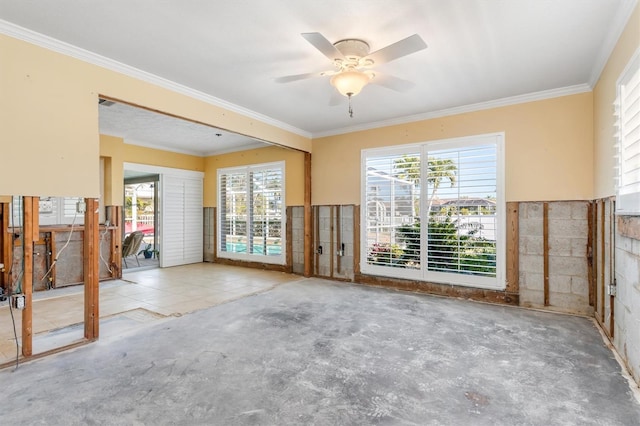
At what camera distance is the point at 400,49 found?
236cm

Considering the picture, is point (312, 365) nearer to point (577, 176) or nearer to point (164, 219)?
point (577, 176)

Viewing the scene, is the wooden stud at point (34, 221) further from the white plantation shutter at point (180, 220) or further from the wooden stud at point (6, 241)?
the white plantation shutter at point (180, 220)

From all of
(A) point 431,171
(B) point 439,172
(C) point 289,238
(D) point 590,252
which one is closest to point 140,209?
(C) point 289,238

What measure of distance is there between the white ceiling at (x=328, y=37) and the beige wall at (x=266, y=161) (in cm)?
232

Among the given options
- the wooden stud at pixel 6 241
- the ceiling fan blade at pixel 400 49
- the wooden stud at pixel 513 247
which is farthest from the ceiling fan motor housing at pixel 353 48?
the wooden stud at pixel 6 241

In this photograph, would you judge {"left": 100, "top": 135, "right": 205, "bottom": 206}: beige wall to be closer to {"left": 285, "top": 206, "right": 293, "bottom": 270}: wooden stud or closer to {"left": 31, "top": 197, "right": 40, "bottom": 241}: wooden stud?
{"left": 285, "top": 206, "right": 293, "bottom": 270}: wooden stud

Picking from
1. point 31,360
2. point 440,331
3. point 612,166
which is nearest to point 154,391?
point 31,360

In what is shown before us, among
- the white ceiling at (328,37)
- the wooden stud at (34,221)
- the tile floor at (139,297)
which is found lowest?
the tile floor at (139,297)

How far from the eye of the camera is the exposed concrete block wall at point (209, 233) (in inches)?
301

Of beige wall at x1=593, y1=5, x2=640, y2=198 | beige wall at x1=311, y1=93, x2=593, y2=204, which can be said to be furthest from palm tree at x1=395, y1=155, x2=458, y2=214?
beige wall at x1=593, y1=5, x2=640, y2=198

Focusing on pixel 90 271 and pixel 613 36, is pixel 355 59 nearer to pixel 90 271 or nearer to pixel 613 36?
pixel 613 36

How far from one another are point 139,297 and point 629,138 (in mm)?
5547

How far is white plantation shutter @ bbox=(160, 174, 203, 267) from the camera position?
22.8 feet

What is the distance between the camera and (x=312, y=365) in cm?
253
